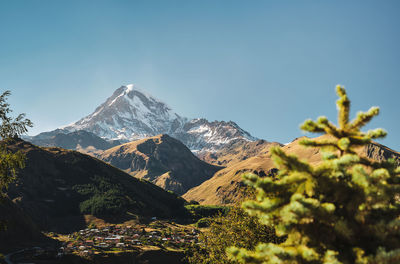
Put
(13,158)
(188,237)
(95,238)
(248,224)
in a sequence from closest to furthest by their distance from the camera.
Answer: (13,158) → (248,224) → (95,238) → (188,237)

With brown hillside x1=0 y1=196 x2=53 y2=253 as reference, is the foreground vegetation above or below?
above

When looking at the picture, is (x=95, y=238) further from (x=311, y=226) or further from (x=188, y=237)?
(x=311, y=226)

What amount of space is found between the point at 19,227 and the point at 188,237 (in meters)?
94.5

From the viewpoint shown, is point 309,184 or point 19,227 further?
point 19,227

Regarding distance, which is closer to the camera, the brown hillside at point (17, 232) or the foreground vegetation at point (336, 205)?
the foreground vegetation at point (336, 205)

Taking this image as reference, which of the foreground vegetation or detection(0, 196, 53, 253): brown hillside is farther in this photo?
detection(0, 196, 53, 253): brown hillside

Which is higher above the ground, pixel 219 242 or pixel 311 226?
pixel 311 226

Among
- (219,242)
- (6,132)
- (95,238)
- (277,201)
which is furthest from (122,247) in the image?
(277,201)

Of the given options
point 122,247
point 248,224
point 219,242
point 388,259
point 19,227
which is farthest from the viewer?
point 19,227

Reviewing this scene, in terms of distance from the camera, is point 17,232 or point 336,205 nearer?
point 336,205

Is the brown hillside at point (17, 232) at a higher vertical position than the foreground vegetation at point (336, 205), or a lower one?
lower

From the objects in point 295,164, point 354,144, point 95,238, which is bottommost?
point 95,238

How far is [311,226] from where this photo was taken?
8.55 m

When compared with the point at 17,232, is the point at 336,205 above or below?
above
